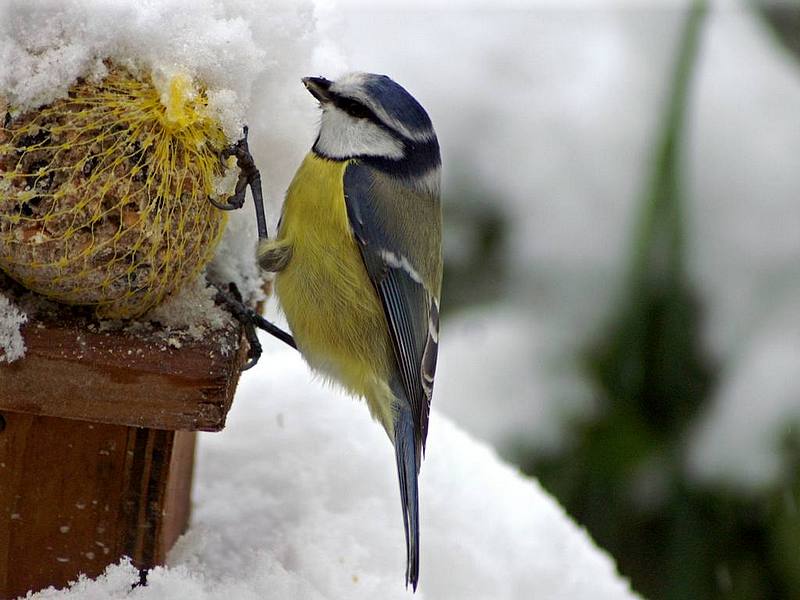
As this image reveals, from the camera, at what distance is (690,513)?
2.71 m

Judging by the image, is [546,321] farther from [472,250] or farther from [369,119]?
[369,119]

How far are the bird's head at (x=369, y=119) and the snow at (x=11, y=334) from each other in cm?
52

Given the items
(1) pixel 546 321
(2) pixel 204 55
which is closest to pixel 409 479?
(2) pixel 204 55

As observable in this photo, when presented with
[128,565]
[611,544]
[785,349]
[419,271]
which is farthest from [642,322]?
[128,565]

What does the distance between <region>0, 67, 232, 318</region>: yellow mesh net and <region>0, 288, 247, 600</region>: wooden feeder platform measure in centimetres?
7

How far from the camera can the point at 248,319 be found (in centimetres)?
150

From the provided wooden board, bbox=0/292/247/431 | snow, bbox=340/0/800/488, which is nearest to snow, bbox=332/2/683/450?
snow, bbox=340/0/800/488

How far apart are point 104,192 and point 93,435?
0.36 metres

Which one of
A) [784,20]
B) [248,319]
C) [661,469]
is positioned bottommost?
[661,469]

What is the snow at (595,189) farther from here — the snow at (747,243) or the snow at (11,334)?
the snow at (11,334)

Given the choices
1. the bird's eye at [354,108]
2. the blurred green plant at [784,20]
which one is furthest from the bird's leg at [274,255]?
the blurred green plant at [784,20]

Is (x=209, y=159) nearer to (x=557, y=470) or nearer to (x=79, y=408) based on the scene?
(x=79, y=408)

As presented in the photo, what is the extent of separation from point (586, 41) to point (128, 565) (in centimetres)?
246

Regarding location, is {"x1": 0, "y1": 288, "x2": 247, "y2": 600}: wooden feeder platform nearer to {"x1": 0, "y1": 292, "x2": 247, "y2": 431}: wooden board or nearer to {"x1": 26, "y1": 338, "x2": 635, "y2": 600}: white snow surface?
{"x1": 0, "y1": 292, "x2": 247, "y2": 431}: wooden board
